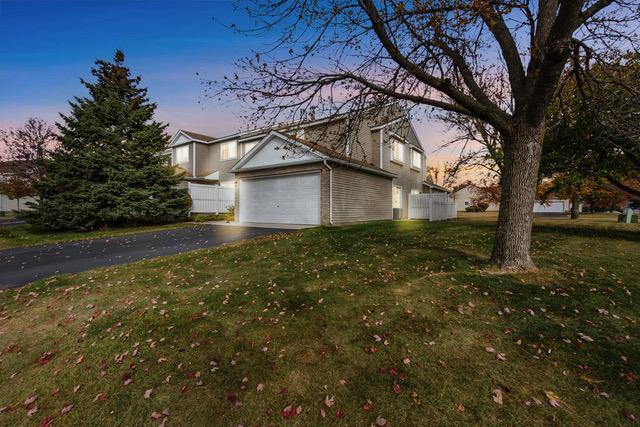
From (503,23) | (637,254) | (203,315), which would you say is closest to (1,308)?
(203,315)

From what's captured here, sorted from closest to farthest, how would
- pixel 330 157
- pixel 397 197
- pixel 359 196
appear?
pixel 330 157
pixel 359 196
pixel 397 197

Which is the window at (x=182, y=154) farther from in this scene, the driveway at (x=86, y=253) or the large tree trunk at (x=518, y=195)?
the large tree trunk at (x=518, y=195)

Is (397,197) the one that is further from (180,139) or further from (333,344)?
(180,139)

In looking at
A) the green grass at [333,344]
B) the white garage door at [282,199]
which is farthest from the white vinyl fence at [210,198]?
the green grass at [333,344]

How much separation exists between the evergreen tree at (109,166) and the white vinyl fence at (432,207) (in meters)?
16.8

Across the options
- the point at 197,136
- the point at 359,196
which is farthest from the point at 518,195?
the point at 197,136

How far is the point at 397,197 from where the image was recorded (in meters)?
21.3

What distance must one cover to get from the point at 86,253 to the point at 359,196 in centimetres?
1302

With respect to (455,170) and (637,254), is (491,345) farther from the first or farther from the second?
(455,170)

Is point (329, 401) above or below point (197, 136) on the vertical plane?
below

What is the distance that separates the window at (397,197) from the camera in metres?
20.8

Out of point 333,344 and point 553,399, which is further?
point 333,344

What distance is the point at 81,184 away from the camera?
594 inches

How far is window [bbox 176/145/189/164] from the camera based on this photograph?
2667 centimetres
